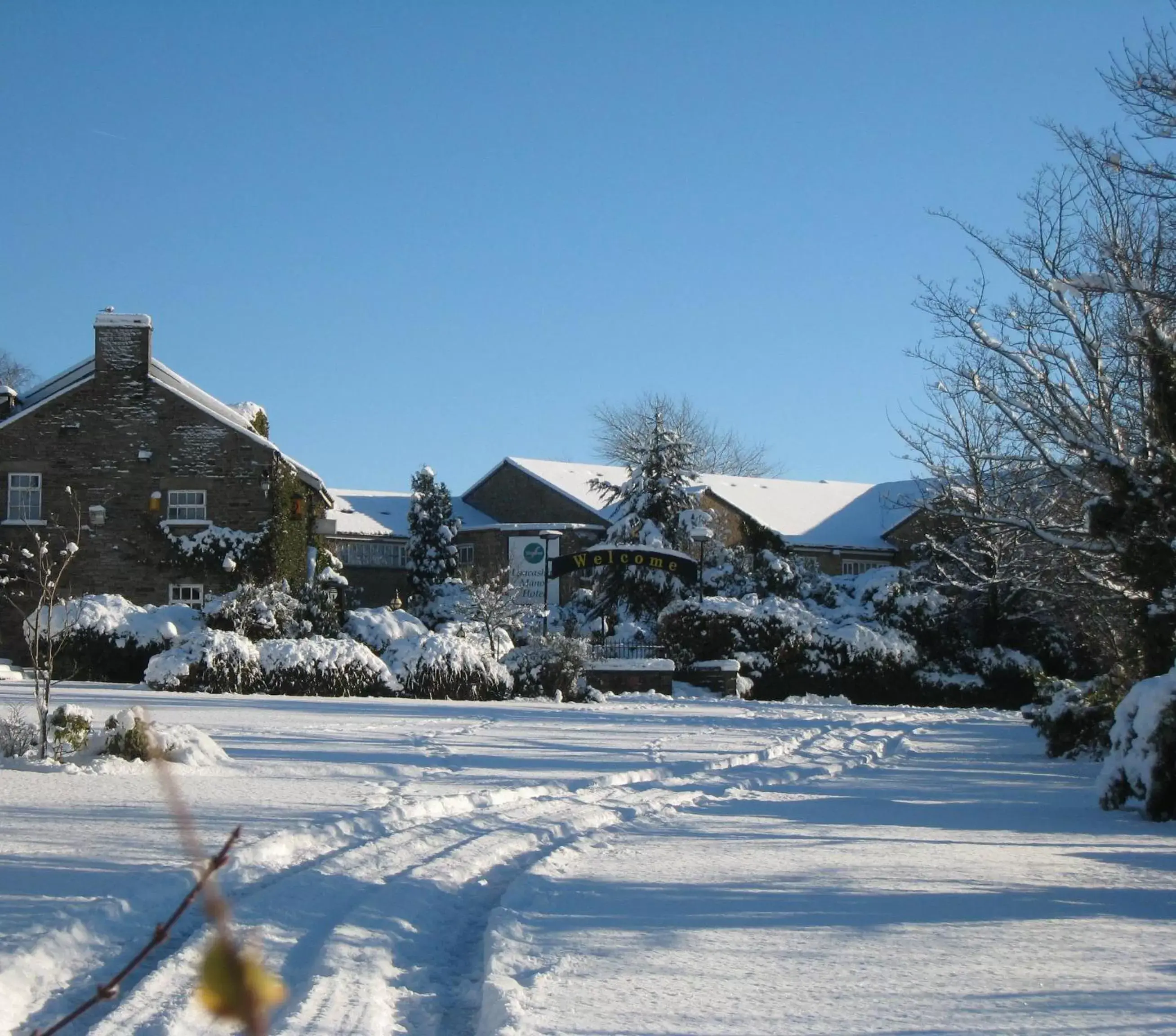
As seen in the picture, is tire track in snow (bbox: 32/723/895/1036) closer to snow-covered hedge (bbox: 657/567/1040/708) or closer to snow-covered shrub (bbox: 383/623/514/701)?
snow-covered shrub (bbox: 383/623/514/701)

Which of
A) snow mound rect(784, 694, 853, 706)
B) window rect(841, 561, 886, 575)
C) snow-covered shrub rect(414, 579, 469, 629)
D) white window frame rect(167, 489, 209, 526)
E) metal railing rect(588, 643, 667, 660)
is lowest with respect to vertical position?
snow mound rect(784, 694, 853, 706)

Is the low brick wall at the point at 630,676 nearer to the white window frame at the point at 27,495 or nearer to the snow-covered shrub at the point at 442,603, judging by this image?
the snow-covered shrub at the point at 442,603

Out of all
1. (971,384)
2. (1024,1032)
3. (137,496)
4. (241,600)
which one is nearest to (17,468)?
(137,496)

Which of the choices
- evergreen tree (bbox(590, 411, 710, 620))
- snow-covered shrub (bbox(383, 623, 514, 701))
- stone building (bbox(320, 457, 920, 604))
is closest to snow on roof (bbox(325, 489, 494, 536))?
stone building (bbox(320, 457, 920, 604))

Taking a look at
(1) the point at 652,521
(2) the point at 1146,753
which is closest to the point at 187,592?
(1) the point at 652,521

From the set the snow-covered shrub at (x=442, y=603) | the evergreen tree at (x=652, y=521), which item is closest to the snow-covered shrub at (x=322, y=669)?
the snow-covered shrub at (x=442, y=603)

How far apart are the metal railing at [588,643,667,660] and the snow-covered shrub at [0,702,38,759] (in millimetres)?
20210

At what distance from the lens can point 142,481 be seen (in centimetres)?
3481

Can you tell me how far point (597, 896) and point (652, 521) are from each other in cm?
3657

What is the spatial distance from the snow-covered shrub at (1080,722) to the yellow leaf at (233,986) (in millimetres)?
17633

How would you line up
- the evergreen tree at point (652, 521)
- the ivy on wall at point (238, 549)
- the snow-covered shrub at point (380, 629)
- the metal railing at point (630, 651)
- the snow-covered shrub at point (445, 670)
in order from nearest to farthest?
the snow-covered shrub at point (445, 670), the snow-covered shrub at point (380, 629), the metal railing at point (630, 651), the ivy on wall at point (238, 549), the evergreen tree at point (652, 521)

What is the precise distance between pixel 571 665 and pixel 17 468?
1697cm

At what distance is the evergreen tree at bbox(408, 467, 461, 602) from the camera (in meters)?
49.8

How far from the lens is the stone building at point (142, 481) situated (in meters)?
34.3
